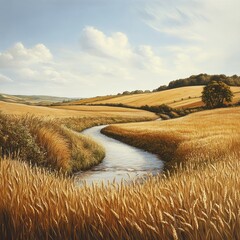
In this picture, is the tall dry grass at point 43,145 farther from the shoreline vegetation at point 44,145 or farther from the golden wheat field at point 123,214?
the golden wheat field at point 123,214

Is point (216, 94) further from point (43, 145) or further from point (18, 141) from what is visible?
point (18, 141)

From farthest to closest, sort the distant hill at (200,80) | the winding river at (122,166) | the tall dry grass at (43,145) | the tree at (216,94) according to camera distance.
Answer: the distant hill at (200,80)
the tree at (216,94)
the winding river at (122,166)
the tall dry grass at (43,145)

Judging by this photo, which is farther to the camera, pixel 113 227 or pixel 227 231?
pixel 113 227

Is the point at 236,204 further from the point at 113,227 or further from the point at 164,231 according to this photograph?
A: the point at 113,227

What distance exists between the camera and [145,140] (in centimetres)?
2734

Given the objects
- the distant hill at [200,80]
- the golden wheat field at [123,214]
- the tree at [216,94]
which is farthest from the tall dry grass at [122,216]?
the distant hill at [200,80]

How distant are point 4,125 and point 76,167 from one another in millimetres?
4890

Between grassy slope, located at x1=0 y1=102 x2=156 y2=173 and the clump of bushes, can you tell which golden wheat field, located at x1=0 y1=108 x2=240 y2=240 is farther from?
the clump of bushes

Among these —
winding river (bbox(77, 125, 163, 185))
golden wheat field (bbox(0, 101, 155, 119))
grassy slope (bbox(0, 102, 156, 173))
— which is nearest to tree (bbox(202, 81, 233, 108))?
golden wheat field (bbox(0, 101, 155, 119))

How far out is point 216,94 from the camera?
79.5 metres

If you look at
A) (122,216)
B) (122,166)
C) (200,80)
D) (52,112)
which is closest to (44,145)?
(122,166)

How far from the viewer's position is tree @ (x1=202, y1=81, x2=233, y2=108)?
7900 cm

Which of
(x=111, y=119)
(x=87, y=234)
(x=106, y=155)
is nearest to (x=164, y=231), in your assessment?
(x=87, y=234)

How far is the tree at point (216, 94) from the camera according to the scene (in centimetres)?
7900
